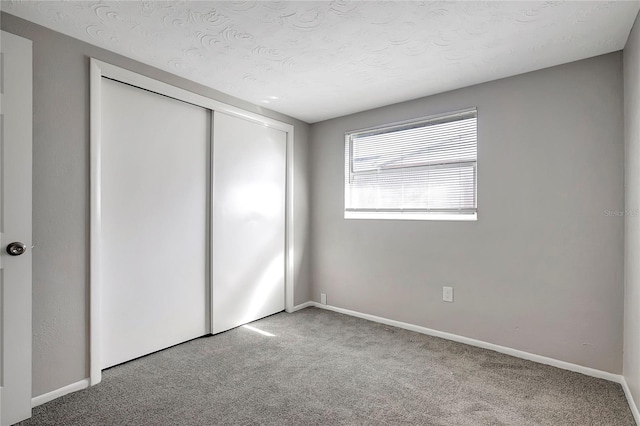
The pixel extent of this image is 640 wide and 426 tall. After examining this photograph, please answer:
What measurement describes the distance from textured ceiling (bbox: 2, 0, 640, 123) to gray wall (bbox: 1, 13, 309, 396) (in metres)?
0.16

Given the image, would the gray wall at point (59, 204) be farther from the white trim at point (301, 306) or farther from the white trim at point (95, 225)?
the white trim at point (301, 306)

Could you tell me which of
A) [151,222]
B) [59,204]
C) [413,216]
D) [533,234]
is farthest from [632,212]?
[59,204]

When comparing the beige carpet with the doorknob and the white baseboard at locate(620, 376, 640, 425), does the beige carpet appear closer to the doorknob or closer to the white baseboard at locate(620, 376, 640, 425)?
the white baseboard at locate(620, 376, 640, 425)

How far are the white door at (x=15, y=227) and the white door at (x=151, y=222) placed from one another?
491mm

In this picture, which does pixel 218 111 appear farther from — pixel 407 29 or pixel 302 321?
pixel 302 321

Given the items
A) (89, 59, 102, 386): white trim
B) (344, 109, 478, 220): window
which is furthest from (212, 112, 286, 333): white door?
(89, 59, 102, 386): white trim

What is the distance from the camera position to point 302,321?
11.4 feet

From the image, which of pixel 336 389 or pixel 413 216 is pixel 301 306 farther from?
pixel 336 389

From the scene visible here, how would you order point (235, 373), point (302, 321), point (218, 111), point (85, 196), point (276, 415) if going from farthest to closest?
1. point (302, 321)
2. point (218, 111)
3. point (235, 373)
4. point (85, 196)
5. point (276, 415)

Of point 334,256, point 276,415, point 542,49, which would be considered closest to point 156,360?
point 276,415

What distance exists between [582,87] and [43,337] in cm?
388

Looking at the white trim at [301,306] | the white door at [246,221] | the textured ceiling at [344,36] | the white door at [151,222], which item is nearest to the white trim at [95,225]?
the white door at [151,222]

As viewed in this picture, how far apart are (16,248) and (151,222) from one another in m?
0.88

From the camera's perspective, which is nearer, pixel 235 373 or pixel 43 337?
pixel 43 337
